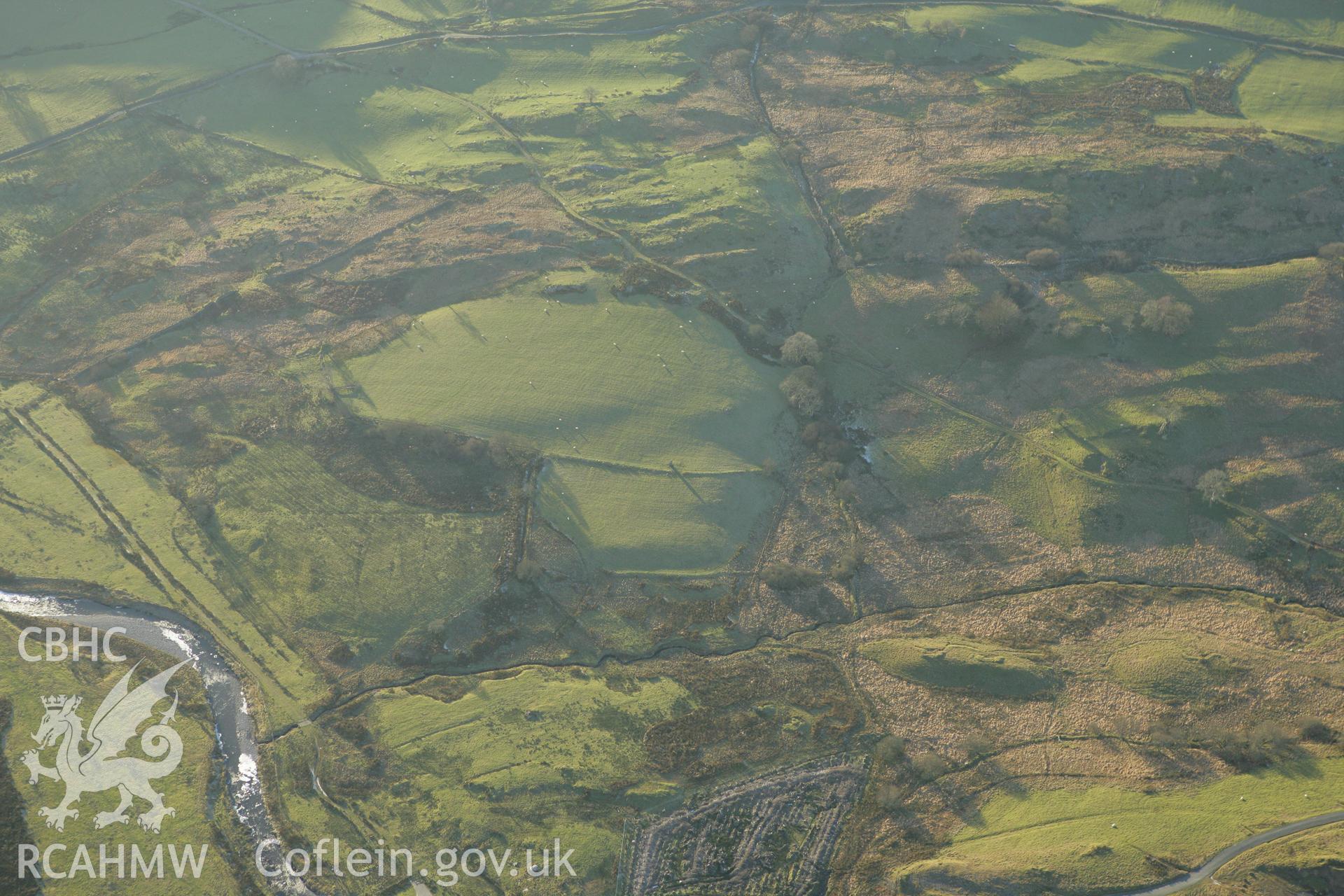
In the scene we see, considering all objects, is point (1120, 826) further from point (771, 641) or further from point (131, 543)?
point (131, 543)

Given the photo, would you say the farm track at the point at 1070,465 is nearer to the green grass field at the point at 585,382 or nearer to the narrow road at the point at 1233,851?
the green grass field at the point at 585,382

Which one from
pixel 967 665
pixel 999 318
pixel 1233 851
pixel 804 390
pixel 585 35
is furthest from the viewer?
pixel 585 35

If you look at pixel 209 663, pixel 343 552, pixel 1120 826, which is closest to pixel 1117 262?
pixel 1120 826

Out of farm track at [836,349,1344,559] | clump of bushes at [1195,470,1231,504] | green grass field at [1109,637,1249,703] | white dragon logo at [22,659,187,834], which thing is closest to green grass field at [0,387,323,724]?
white dragon logo at [22,659,187,834]

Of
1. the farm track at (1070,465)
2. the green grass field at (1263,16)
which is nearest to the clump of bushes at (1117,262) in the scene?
the farm track at (1070,465)

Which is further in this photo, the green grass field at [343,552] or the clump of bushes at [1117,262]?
the clump of bushes at [1117,262]

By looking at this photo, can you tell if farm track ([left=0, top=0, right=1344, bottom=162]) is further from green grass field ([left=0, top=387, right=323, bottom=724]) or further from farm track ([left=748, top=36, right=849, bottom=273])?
green grass field ([left=0, top=387, right=323, bottom=724])
